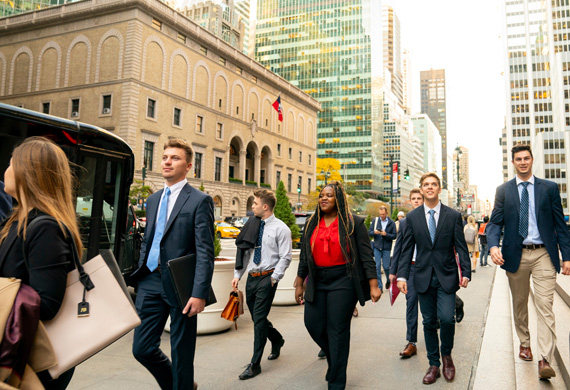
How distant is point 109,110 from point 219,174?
1547 centimetres

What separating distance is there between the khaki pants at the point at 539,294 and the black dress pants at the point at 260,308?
2.88m

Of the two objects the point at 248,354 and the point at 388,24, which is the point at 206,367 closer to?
the point at 248,354

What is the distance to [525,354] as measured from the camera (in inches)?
204

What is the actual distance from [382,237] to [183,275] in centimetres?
814

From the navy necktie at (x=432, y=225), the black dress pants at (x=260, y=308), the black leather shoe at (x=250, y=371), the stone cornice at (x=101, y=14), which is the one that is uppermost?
the stone cornice at (x=101, y=14)

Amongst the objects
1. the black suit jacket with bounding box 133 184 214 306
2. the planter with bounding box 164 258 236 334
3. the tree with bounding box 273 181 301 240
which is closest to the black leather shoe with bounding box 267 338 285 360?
the planter with bounding box 164 258 236 334

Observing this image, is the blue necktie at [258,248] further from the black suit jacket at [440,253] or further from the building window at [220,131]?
the building window at [220,131]

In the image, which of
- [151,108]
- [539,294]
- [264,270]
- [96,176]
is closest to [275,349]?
[264,270]

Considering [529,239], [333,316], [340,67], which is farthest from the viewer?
[340,67]

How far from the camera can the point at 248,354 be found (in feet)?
18.5

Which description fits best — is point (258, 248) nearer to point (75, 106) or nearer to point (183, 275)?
point (183, 275)

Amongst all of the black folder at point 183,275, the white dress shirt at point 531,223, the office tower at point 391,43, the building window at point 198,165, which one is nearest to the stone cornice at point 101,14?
the building window at point 198,165

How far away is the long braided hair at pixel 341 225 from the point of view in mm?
4254

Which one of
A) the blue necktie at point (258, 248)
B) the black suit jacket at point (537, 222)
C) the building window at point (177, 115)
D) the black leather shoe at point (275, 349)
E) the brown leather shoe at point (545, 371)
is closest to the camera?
the brown leather shoe at point (545, 371)
